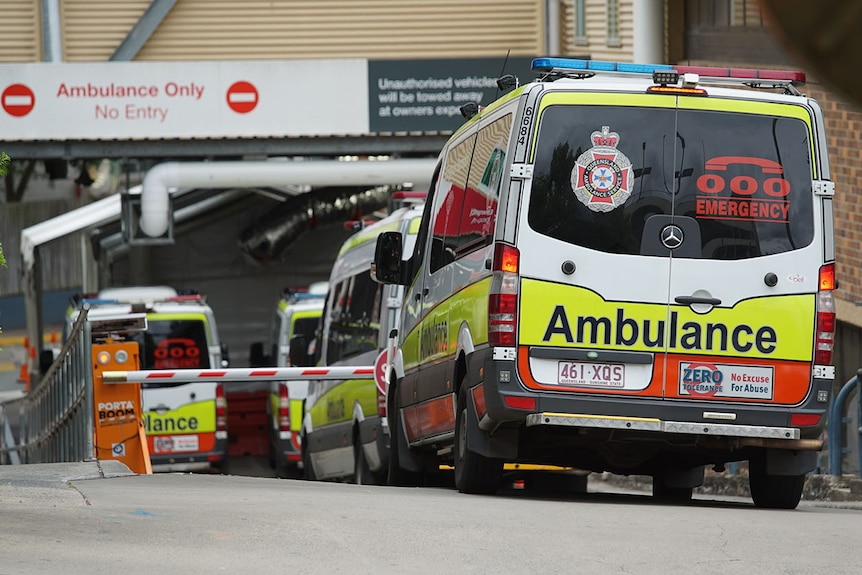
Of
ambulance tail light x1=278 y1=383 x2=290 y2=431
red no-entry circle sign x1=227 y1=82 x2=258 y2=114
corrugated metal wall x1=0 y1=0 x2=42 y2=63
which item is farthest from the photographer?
corrugated metal wall x1=0 y1=0 x2=42 y2=63

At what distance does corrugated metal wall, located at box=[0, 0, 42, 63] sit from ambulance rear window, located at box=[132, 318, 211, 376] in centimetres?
818

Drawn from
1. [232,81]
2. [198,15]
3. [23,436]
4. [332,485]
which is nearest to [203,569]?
[332,485]

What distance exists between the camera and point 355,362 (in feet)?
47.2

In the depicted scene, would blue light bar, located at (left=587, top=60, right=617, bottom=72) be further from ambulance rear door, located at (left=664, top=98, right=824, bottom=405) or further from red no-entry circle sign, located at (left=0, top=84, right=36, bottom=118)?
red no-entry circle sign, located at (left=0, top=84, right=36, bottom=118)

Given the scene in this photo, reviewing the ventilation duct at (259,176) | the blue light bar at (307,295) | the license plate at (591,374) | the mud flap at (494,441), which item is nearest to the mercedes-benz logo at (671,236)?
the license plate at (591,374)

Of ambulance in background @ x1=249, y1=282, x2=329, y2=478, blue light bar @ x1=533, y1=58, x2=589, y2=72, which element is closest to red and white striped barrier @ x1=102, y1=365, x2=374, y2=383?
blue light bar @ x1=533, y1=58, x2=589, y2=72

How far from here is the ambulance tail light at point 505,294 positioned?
8422 millimetres

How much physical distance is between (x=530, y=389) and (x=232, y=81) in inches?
655

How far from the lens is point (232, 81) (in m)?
24.3

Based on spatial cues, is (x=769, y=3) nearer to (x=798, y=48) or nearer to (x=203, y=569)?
(x=798, y=48)

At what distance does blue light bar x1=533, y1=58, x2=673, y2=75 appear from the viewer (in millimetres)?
8688

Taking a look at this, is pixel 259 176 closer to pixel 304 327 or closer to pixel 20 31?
pixel 304 327

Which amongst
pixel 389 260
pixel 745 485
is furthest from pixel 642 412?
pixel 745 485

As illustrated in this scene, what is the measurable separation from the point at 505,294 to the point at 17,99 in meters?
17.2
